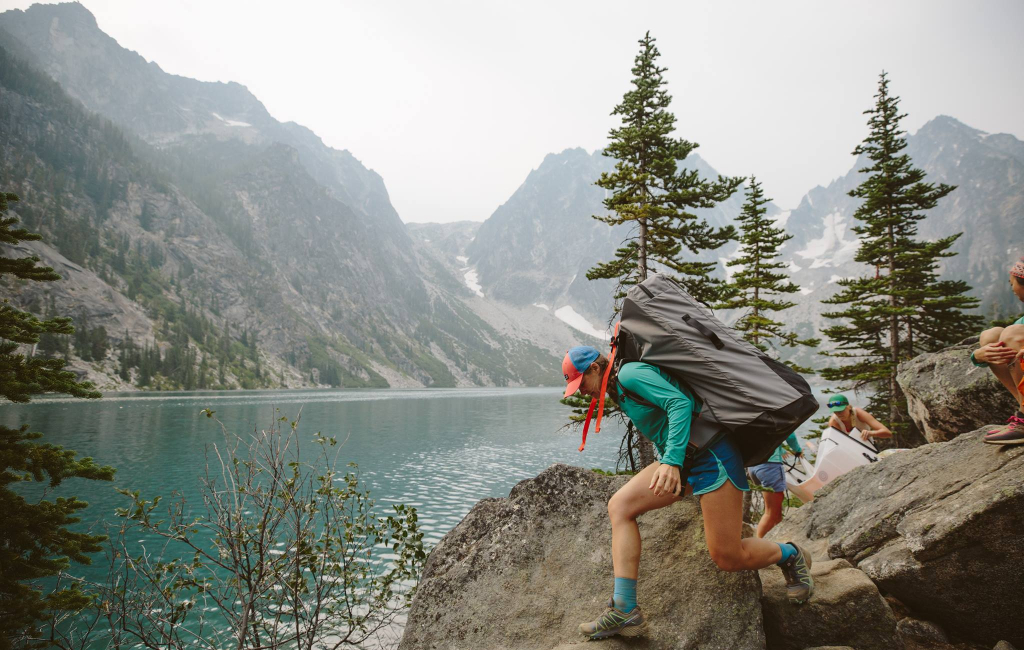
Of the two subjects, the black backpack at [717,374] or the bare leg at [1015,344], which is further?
the bare leg at [1015,344]

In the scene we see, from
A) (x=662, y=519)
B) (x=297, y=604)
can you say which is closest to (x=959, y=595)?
(x=662, y=519)

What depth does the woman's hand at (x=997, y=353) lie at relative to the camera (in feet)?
15.4

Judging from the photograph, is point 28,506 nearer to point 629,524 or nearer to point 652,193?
point 629,524

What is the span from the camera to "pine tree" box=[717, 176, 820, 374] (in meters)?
20.1

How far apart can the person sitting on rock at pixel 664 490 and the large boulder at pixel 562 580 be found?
1.03 ft

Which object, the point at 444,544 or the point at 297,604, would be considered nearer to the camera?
the point at 444,544

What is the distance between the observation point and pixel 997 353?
4773 millimetres

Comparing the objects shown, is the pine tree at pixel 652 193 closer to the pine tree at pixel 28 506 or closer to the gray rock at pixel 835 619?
the gray rock at pixel 835 619

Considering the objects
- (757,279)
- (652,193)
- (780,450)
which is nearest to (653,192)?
(652,193)

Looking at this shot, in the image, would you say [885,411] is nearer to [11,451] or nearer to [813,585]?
[813,585]

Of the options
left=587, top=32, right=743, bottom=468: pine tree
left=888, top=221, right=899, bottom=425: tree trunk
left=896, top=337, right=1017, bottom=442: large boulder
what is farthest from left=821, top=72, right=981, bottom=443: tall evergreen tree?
left=896, top=337, right=1017, bottom=442: large boulder

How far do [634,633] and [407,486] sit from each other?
2992 cm

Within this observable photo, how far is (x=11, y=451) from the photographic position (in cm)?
636

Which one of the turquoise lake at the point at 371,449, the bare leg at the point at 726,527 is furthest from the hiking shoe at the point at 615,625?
the turquoise lake at the point at 371,449
